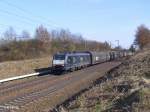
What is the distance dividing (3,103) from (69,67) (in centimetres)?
2426

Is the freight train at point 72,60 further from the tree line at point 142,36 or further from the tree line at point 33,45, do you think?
the tree line at point 142,36

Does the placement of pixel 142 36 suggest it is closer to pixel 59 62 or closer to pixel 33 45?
pixel 33 45

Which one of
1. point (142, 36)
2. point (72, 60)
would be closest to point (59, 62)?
point (72, 60)

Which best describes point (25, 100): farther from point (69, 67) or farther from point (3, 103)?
point (69, 67)

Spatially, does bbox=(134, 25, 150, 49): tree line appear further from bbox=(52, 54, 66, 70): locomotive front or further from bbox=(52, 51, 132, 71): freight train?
bbox=(52, 54, 66, 70): locomotive front

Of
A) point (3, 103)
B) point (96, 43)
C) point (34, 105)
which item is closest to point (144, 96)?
point (34, 105)

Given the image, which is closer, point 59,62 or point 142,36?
point 59,62

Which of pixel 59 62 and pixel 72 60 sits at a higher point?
pixel 72 60

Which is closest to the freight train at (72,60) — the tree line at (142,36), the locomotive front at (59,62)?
the locomotive front at (59,62)

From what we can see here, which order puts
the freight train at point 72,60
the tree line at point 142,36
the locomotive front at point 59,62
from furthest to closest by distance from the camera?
the tree line at point 142,36 → the freight train at point 72,60 → the locomotive front at point 59,62

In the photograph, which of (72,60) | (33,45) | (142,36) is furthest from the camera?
(142,36)

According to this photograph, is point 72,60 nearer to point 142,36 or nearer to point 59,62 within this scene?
point 59,62

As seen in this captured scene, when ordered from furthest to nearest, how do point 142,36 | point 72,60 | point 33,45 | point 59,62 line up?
point 142,36
point 33,45
point 72,60
point 59,62

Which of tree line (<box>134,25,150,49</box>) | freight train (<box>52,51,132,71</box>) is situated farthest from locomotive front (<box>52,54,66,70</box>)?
tree line (<box>134,25,150,49</box>)
